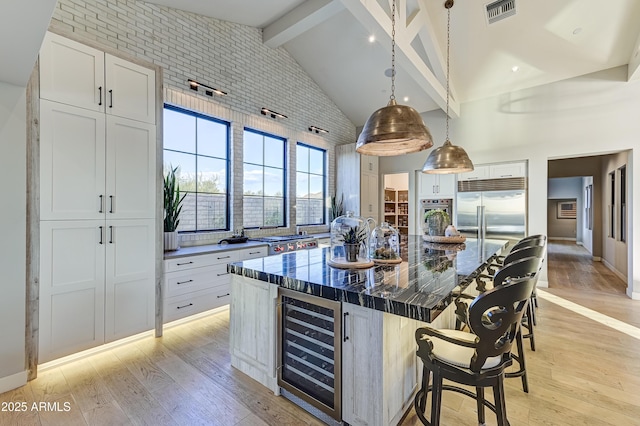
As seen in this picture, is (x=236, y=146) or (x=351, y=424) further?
(x=236, y=146)

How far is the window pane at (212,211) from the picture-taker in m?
4.24

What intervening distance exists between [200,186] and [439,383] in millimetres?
3895

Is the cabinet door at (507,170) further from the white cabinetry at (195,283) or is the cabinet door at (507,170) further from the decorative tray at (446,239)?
the white cabinetry at (195,283)

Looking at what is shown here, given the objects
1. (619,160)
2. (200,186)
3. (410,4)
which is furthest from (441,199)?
(200,186)

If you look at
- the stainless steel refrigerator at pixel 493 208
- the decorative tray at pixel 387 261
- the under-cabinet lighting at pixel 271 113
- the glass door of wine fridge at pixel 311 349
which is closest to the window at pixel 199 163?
the under-cabinet lighting at pixel 271 113

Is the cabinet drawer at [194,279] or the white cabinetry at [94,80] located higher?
the white cabinetry at [94,80]

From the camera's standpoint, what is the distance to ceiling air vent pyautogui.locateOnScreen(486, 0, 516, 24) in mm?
3732

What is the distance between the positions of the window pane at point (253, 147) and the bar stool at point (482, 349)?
13.6 ft

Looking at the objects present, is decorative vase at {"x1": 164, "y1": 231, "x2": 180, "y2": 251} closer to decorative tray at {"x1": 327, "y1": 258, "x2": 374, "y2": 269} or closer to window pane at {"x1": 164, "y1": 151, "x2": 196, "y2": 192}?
window pane at {"x1": 164, "y1": 151, "x2": 196, "y2": 192}

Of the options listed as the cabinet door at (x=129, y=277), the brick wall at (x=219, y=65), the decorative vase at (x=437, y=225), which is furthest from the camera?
the decorative vase at (x=437, y=225)

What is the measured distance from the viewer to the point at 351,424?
166 cm

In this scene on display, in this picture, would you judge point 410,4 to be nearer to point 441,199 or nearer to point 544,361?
point 441,199

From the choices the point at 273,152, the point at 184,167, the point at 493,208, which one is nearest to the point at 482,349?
the point at 184,167

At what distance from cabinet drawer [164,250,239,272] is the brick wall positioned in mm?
590
